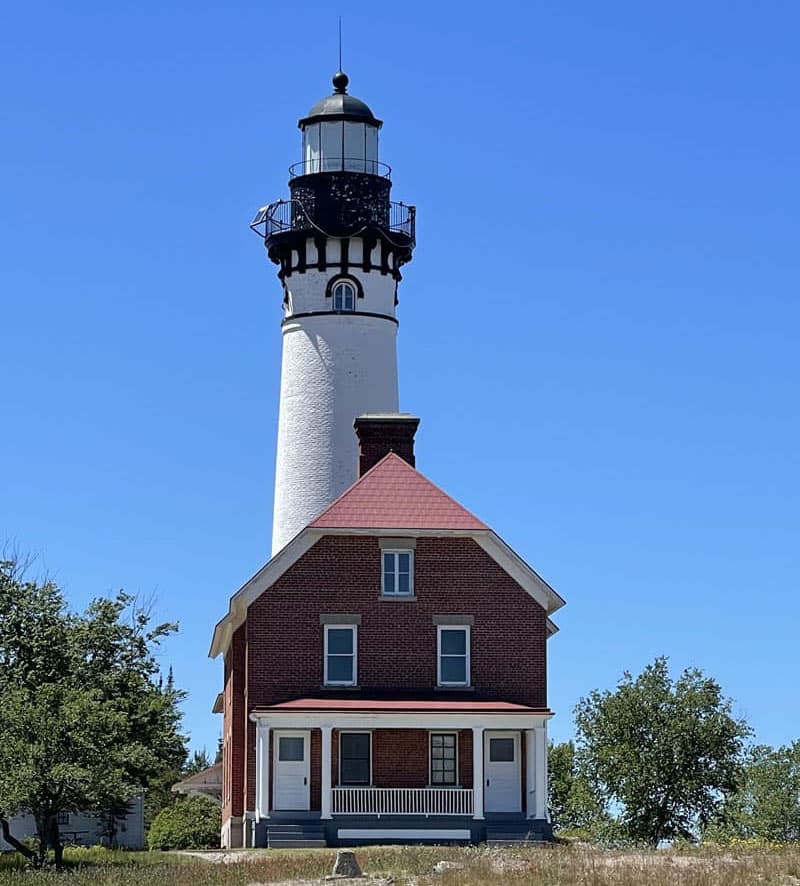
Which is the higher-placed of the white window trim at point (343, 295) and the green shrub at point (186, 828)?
the white window trim at point (343, 295)

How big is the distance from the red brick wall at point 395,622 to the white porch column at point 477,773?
177 centimetres

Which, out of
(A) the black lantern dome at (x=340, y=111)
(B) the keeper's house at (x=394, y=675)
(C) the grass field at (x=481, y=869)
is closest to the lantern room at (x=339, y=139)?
(A) the black lantern dome at (x=340, y=111)

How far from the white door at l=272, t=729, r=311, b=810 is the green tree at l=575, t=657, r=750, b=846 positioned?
845cm

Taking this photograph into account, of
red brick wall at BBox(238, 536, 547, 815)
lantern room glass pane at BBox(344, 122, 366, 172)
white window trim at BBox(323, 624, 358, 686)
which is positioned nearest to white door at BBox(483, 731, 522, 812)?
red brick wall at BBox(238, 536, 547, 815)

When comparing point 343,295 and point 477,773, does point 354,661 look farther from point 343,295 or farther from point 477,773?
point 343,295

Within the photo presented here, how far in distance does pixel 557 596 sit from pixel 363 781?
20.1 ft

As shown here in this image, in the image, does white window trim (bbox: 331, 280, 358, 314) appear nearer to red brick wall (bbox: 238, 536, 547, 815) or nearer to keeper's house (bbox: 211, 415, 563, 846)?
keeper's house (bbox: 211, 415, 563, 846)

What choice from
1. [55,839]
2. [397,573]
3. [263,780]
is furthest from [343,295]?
[55,839]

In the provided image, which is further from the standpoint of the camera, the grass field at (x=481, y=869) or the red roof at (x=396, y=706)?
the red roof at (x=396, y=706)

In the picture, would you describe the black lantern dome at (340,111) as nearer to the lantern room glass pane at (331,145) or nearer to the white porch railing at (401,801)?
the lantern room glass pane at (331,145)

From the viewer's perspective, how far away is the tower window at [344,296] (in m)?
57.8

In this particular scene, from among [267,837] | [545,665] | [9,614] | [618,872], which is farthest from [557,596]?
[618,872]

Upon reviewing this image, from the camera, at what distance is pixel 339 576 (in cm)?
4531

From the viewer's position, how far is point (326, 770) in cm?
4306
